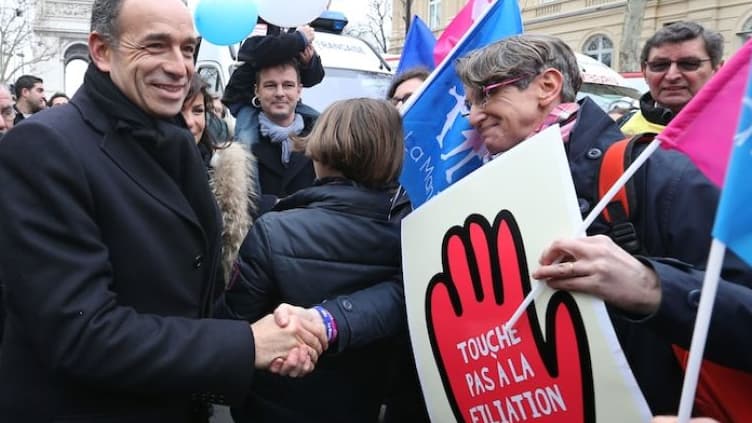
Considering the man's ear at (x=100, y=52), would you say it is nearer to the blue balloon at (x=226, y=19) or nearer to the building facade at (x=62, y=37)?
the blue balloon at (x=226, y=19)

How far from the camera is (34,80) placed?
716 centimetres

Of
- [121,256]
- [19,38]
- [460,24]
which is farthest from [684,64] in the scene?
[19,38]

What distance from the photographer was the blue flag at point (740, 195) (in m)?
1.03

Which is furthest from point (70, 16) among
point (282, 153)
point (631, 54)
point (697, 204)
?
point (697, 204)

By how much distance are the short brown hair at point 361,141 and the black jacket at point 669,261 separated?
0.56 metres

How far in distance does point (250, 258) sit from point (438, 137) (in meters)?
0.80

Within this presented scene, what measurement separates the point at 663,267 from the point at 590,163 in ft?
1.11

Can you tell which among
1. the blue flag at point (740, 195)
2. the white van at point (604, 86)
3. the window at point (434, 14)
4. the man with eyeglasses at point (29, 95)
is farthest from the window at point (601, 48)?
the blue flag at point (740, 195)

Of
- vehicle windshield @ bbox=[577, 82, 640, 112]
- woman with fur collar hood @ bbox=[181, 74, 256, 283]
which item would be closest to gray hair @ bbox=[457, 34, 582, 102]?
woman with fur collar hood @ bbox=[181, 74, 256, 283]

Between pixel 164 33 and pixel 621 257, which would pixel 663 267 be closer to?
pixel 621 257

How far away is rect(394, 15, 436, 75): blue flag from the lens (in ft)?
11.8

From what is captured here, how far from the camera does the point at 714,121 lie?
126 cm

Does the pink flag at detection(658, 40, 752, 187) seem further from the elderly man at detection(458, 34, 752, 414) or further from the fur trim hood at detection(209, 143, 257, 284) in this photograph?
the fur trim hood at detection(209, 143, 257, 284)

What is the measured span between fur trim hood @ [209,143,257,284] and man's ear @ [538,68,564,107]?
1362 mm
